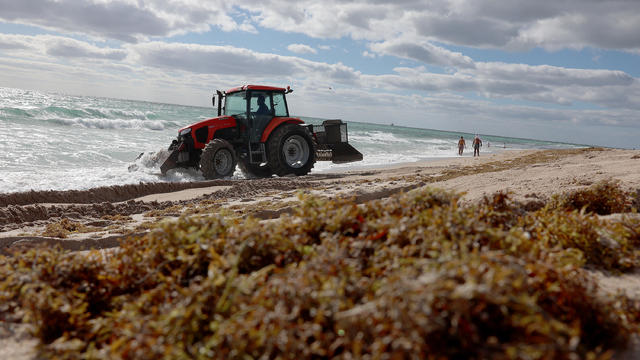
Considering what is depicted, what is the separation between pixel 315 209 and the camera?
2340 mm

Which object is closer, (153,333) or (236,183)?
(153,333)

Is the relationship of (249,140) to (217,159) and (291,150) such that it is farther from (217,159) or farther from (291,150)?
(291,150)

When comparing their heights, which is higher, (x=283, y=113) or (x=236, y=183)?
(x=283, y=113)

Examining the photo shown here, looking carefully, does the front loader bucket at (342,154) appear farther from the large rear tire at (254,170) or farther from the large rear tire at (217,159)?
the large rear tire at (217,159)

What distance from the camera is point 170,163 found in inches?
413

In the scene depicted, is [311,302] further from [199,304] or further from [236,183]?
[236,183]

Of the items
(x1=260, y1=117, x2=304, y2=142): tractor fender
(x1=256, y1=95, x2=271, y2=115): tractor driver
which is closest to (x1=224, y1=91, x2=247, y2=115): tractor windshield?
(x1=256, y1=95, x2=271, y2=115): tractor driver

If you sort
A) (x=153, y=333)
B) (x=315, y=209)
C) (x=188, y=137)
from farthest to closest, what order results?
(x=188, y=137)
(x=315, y=209)
(x=153, y=333)

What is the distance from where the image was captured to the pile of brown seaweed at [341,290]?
136 centimetres

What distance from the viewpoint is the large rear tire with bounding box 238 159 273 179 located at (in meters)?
11.5

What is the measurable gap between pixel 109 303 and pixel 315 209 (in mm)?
1094

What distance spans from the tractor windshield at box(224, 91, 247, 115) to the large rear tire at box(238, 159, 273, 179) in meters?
1.30

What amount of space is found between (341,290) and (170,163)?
31.8 ft

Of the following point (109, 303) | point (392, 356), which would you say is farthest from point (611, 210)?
point (109, 303)
